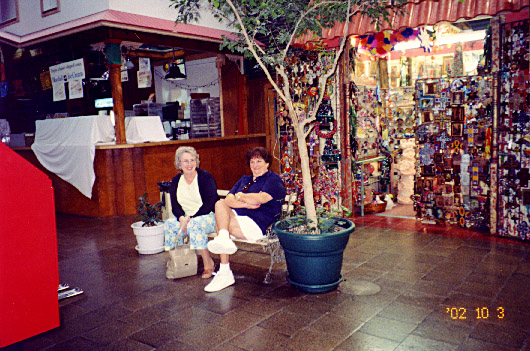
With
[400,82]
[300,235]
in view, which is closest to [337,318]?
[300,235]

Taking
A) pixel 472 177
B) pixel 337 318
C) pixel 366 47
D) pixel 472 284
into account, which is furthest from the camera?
pixel 366 47

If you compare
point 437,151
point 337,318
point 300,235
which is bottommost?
point 337,318

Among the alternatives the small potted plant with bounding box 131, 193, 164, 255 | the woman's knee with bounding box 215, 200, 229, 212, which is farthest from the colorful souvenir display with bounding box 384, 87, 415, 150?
the woman's knee with bounding box 215, 200, 229, 212

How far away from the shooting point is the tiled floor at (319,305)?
301 cm

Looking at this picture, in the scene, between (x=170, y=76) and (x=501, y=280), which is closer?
(x=501, y=280)

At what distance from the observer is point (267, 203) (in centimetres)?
426

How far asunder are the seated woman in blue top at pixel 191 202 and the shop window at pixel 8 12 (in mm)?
7639

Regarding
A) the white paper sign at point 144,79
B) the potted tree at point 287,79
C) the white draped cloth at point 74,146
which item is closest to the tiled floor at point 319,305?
the potted tree at point 287,79

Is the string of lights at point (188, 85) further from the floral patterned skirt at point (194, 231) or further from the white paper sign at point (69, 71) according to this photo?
the floral patterned skirt at point (194, 231)

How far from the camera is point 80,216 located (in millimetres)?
7770

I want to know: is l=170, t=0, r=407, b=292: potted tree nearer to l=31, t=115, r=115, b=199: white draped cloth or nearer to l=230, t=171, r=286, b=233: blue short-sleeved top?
l=230, t=171, r=286, b=233: blue short-sleeved top

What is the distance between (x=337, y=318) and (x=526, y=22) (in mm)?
4096

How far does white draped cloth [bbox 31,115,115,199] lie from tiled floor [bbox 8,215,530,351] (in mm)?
2392

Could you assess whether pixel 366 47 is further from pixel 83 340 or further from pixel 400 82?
pixel 83 340
